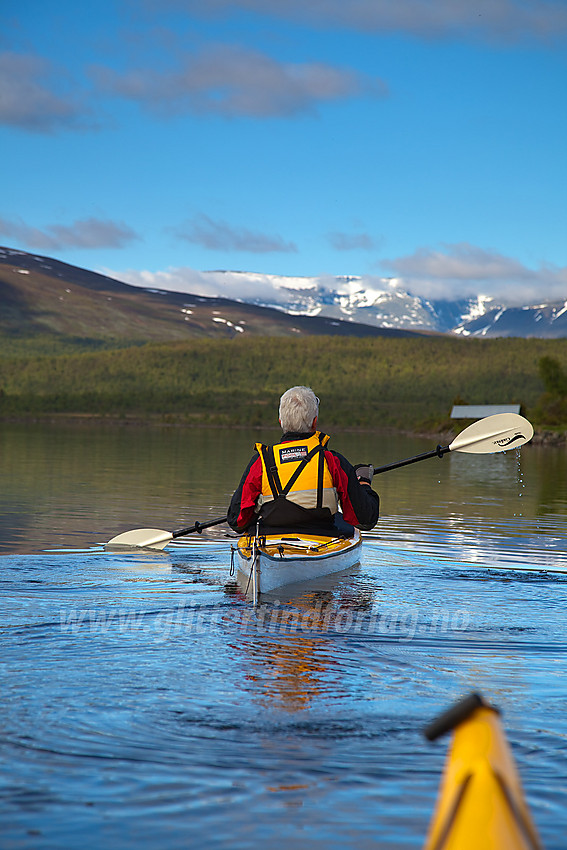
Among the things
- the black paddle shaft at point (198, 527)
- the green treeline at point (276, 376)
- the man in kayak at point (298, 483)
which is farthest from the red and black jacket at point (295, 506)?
the green treeline at point (276, 376)

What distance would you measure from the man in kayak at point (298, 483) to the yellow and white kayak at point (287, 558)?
0.48 feet

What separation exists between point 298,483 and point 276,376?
134m

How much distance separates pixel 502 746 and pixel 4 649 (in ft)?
17.5

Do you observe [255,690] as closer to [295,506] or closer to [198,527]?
[295,506]

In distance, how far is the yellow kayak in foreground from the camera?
2406 millimetres

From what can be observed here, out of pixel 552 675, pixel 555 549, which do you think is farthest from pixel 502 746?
pixel 555 549

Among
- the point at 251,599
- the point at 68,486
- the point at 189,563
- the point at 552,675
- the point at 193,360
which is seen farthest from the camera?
the point at 193,360

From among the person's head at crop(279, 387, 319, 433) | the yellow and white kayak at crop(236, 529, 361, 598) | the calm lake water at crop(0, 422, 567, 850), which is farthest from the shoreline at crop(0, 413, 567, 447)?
the person's head at crop(279, 387, 319, 433)

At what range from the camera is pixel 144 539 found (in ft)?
43.4

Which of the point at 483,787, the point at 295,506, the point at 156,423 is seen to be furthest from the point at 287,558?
the point at 156,423

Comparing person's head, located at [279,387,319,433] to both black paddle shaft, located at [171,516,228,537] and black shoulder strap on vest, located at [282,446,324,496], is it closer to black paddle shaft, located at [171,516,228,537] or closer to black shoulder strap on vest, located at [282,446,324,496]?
black shoulder strap on vest, located at [282,446,324,496]

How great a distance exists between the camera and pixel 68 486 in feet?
76.1

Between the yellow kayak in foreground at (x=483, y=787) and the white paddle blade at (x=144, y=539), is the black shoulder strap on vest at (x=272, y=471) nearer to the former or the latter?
the white paddle blade at (x=144, y=539)

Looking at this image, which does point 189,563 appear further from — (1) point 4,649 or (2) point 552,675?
(2) point 552,675
